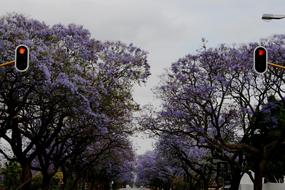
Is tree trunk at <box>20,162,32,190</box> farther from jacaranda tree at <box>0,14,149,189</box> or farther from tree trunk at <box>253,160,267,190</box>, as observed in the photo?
tree trunk at <box>253,160,267,190</box>

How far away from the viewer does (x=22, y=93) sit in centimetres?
2969

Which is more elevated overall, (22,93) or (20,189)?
(22,93)

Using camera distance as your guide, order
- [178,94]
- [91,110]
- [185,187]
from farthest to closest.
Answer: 1. [185,187]
2. [178,94]
3. [91,110]

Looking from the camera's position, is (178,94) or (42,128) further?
(178,94)

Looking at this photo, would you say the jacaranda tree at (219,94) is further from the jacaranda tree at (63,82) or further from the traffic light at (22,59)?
the traffic light at (22,59)

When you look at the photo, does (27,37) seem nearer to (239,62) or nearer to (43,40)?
(43,40)

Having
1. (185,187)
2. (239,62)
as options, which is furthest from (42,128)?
(185,187)

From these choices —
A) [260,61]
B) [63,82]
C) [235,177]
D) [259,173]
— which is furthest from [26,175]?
[260,61]

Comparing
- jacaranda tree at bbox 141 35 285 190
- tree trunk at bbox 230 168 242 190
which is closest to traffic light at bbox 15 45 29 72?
jacaranda tree at bbox 141 35 285 190

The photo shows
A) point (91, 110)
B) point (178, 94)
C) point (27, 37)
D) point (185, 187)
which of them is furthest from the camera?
point (185, 187)

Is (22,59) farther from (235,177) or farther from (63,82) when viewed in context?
(235,177)

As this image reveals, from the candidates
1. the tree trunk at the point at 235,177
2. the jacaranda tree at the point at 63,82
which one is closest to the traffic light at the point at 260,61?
the jacaranda tree at the point at 63,82

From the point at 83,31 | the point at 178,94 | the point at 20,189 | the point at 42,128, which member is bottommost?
the point at 20,189

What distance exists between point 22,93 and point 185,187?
5200cm
